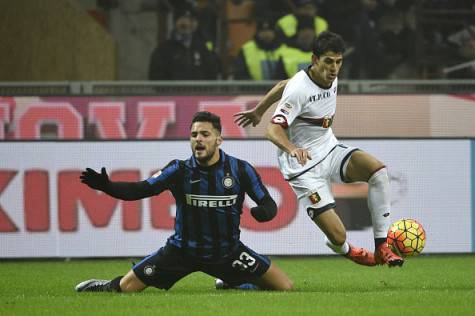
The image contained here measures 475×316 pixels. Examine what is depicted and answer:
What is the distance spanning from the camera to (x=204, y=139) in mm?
7832

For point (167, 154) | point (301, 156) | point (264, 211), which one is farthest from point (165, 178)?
point (167, 154)

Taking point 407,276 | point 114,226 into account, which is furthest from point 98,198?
point 407,276

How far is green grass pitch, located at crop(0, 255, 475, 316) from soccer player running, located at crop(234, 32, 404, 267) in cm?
44

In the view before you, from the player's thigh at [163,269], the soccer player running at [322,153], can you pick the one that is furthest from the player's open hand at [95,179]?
the soccer player running at [322,153]

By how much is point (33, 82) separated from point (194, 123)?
5.40 meters

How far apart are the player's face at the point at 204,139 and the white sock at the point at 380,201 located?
63.9 inches

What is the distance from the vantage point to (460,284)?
877cm

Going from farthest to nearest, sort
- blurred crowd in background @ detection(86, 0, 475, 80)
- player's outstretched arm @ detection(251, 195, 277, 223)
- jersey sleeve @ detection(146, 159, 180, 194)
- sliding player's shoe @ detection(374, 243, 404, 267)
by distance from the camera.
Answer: blurred crowd in background @ detection(86, 0, 475, 80)
sliding player's shoe @ detection(374, 243, 404, 267)
jersey sleeve @ detection(146, 159, 180, 194)
player's outstretched arm @ detection(251, 195, 277, 223)

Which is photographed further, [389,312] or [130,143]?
[130,143]

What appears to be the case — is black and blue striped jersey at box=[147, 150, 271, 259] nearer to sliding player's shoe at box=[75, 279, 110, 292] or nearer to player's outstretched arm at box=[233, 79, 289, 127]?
sliding player's shoe at box=[75, 279, 110, 292]

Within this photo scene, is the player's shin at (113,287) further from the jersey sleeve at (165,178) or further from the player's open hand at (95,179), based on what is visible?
the player's open hand at (95,179)

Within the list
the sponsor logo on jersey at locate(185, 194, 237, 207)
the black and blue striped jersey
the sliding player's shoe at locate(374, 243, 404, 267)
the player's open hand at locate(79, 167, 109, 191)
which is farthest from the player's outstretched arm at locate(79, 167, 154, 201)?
the sliding player's shoe at locate(374, 243, 404, 267)

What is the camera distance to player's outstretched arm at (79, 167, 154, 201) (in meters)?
7.51

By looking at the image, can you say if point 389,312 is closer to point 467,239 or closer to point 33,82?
point 467,239
